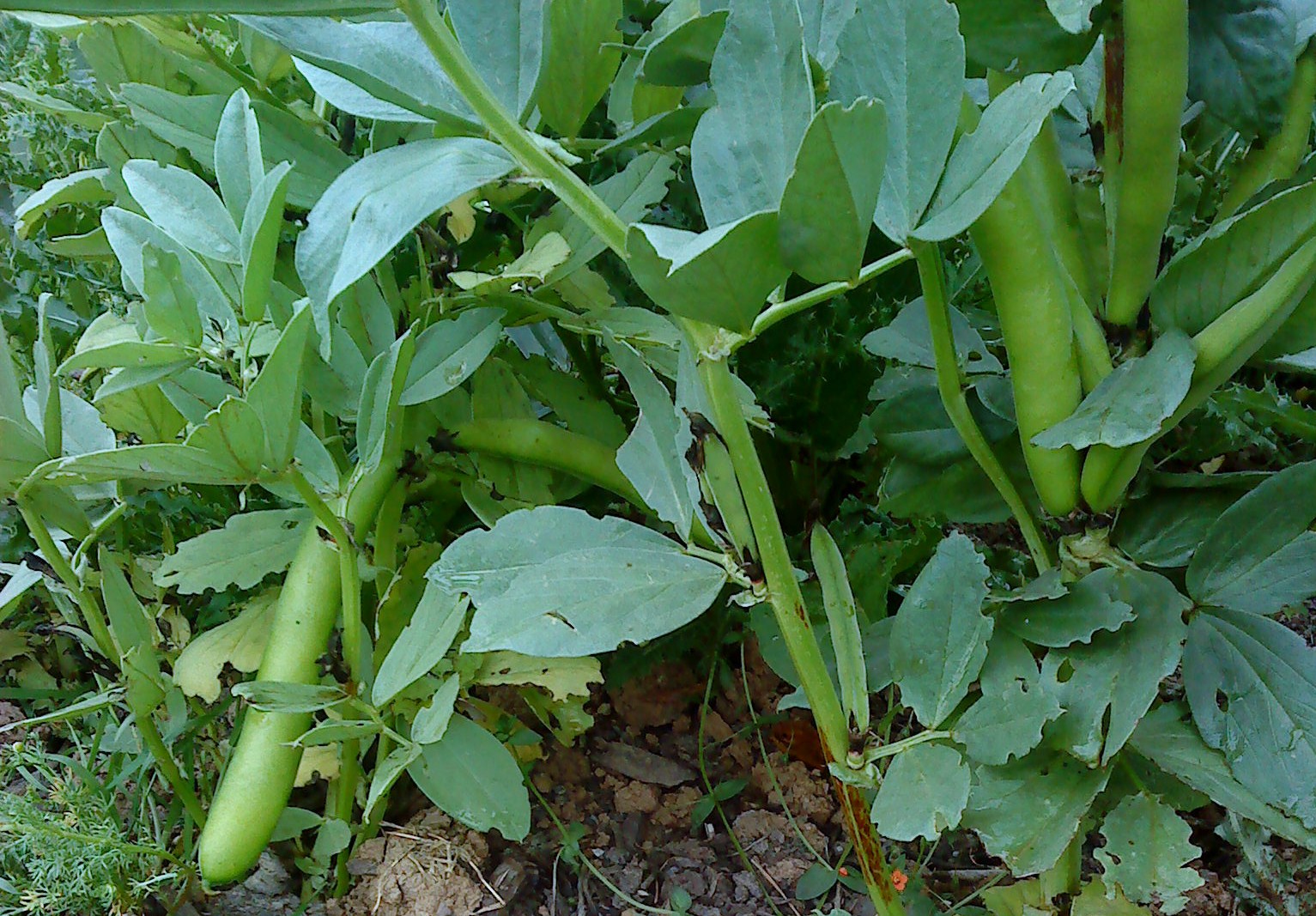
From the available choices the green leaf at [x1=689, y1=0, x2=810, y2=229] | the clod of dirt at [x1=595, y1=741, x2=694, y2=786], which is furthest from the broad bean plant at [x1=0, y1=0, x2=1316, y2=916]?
the clod of dirt at [x1=595, y1=741, x2=694, y2=786]

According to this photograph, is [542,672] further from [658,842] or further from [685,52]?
[685,52]

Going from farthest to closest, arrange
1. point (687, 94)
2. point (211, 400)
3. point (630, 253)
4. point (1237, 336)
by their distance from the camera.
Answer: point (687, 94) < point (211, 400) < point (1237, 336) < point (630, 253)

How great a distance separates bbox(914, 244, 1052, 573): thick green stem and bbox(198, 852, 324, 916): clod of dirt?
0.52 meters

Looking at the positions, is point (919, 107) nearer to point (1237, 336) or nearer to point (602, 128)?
point (1237, 336)

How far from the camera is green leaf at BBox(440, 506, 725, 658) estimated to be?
39 centimetres

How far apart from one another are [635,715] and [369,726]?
0.37 meters

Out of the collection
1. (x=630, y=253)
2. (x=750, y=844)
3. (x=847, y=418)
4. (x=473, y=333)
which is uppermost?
(x=630, y=253)

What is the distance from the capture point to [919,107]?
0.39 m

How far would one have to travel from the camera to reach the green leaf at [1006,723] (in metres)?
0.46

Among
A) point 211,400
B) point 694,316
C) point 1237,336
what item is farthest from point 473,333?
point 1237,336

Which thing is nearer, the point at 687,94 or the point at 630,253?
the point at 630,253

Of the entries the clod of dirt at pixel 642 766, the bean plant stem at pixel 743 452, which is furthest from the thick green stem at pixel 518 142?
the clod of dirt at pixel 642 766

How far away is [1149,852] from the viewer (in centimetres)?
48

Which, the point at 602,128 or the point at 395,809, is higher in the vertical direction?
the point at 602,128
